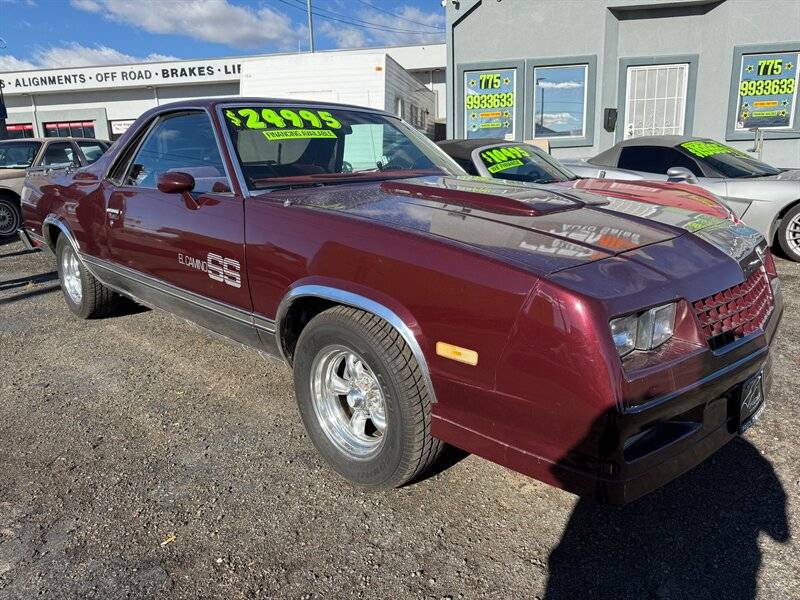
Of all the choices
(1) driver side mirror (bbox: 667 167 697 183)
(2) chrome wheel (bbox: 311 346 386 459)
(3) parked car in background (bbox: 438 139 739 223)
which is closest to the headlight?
(2) chrome wheel (bbox: 311 346 386 459)

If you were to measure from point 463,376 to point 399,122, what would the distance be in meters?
2.45

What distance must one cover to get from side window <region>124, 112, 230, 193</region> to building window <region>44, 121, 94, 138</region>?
26699 mm

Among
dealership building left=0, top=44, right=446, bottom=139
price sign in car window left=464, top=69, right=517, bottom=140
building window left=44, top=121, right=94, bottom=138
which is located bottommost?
price sign in car window left=464, top=69, right=517, bottom=140

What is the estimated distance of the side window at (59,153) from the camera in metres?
9.30

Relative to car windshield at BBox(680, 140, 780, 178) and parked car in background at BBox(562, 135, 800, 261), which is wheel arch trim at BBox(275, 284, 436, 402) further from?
car windshield at BBox(680, 140, 780, 178)

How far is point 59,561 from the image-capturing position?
6.80 feet

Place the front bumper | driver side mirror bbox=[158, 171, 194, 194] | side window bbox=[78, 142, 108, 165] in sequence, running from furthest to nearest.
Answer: side window bbox=[78, 142, 108, 165]
driver side mirror bbox=[158, 171, 194, 194]
the front bumper

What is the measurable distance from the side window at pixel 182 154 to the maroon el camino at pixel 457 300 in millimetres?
18

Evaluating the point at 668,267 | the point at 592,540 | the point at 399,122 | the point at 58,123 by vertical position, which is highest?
the point at 58,123

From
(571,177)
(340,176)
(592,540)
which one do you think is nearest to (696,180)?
(571,177)

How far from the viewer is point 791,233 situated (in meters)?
6.19

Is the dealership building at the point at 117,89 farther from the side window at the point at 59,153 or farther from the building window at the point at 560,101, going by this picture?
the side window at the point at 59,153

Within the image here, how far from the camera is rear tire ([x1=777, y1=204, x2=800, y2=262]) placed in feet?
20.1

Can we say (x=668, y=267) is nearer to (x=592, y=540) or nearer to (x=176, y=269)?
(x=592, y=540)
